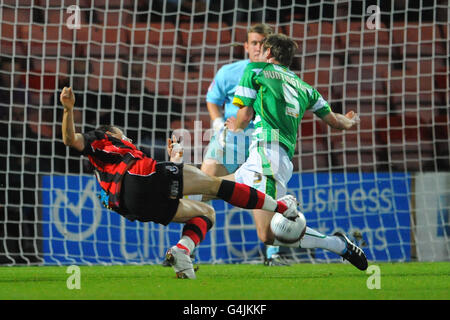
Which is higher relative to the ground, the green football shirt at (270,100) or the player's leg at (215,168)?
the green football shirt at (270,100)

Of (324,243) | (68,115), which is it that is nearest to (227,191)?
(324,243)

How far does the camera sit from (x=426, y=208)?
7.40 m

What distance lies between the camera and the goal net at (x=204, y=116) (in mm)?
7195

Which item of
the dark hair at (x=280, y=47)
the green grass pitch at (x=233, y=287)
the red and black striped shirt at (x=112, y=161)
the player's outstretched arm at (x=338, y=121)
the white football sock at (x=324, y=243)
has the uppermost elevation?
the dark hair at (x=280, y=47)

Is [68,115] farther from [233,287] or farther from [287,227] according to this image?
[287,227]

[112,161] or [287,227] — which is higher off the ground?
[112,161]

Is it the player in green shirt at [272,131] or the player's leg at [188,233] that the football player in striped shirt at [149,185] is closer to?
the player's leg at [188,233]

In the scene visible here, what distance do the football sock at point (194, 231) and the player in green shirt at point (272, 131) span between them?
0.33 metres

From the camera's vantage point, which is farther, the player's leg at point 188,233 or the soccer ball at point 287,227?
the soccer ball at point 287,227

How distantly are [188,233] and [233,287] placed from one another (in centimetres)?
68

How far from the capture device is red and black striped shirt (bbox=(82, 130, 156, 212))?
165 inches

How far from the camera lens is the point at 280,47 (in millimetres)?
4797

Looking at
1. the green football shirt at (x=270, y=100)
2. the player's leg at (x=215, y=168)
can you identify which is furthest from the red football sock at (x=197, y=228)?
the player's leg at (x=215, y=168)

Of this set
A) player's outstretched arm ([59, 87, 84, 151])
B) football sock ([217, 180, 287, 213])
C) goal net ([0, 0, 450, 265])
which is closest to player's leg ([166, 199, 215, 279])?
football sock ([217, 180, 287, 213])
